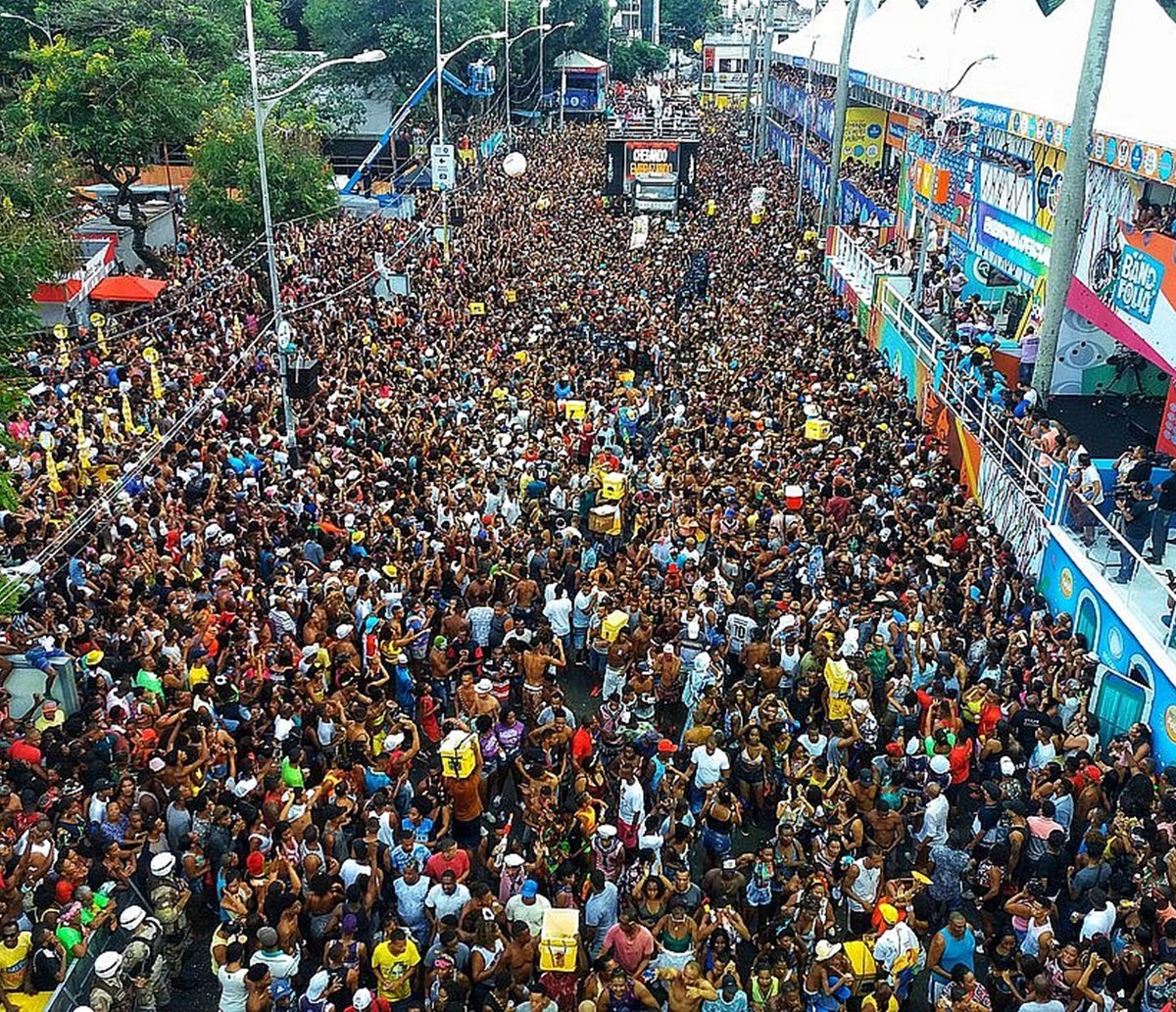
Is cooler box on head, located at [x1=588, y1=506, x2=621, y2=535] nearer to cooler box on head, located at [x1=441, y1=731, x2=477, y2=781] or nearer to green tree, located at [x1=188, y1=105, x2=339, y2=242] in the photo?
cooler box on head, located at [x1=441, y1=731, x2=477, y2=781]

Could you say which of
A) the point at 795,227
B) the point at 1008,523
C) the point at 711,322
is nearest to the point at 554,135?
the point at 795,227

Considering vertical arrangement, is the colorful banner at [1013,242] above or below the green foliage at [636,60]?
above

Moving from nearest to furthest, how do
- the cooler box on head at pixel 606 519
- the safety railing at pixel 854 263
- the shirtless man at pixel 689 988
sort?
the shirtless man at pixel 689 988, the cooler box on head at pixel 606 519, the safety railing at pixel 854 263

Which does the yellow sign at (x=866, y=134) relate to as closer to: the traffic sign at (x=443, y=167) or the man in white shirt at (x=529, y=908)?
the traffic sign at (x=443, y=167)

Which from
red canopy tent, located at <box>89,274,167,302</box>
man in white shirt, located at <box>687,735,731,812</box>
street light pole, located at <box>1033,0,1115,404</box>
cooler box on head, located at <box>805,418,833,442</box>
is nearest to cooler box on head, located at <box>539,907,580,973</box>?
man in white shirt, located at <box>687,735,731,812</box>

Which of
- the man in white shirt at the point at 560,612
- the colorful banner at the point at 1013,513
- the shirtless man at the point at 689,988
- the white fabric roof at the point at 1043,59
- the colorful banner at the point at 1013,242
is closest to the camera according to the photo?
the shirtless man at the point at 689,988

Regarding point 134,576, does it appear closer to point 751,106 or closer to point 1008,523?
point 1008,523

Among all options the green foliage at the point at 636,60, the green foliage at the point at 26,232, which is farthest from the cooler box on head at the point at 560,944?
the green foliage at the point at 636,60
